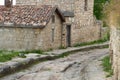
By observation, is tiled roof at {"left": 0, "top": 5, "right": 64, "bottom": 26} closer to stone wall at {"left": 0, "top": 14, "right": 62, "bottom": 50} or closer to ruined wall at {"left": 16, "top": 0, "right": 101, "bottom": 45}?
stone wall at {"left": 0, "top": 14, "right": 62, "bottom": 50}

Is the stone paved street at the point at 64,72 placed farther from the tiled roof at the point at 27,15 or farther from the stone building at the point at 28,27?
the tiled roof at the point at 27,15

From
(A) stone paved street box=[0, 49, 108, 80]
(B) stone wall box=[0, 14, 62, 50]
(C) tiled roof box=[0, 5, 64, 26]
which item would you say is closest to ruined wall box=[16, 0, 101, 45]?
(C) tiled roof box=[0, 5, 64, 26]

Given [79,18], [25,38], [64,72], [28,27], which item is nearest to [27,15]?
[28,27]

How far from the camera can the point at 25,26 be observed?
94.8ft

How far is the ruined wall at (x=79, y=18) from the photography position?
34.2 meters

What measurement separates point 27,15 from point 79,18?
6.76 m

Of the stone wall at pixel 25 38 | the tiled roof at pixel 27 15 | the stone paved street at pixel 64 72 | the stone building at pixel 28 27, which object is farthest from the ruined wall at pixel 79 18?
the stone paved street at pixel 64 72

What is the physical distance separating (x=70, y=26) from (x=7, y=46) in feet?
20.5

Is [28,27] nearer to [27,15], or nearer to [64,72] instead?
[27,15]

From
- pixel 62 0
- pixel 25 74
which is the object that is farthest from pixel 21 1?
pixel 25 74

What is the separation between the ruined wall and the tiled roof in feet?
11.4

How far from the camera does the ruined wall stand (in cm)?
3419

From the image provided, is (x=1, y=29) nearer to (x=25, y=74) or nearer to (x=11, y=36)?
(x=11, y=36)

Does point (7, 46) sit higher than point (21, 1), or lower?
lower
